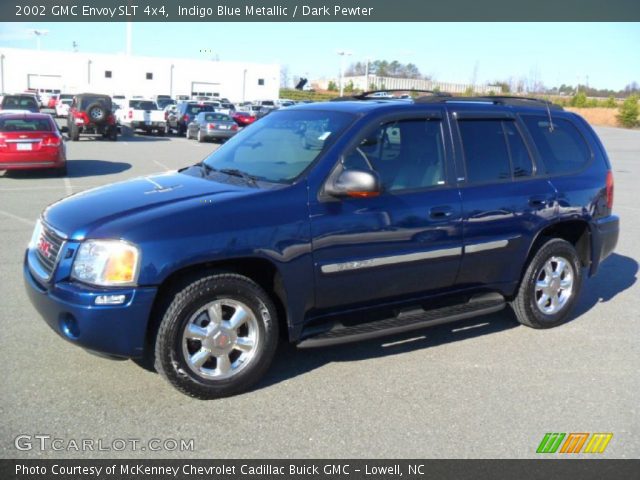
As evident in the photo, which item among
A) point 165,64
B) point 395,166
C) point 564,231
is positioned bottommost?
point 564,231

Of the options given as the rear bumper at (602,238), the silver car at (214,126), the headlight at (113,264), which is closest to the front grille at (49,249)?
the headlight at (113,264)

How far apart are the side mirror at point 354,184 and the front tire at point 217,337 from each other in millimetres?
822

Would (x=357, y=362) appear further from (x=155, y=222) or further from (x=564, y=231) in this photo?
(x=564, y=231)

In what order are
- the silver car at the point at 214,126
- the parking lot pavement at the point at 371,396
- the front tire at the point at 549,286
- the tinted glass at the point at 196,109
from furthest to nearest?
the tinted glass at the point at 196,109, the silver car at the point at 214,126, the front tire at the point at 549,286, the parking lot pavement at the point at 371,396

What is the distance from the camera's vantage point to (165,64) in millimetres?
66438

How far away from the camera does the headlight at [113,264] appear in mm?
3723

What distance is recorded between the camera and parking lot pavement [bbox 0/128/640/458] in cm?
362

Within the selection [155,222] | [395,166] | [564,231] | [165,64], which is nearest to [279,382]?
[155,222]

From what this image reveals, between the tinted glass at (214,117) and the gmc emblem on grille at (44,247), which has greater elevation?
the tinted glass at (214,117)

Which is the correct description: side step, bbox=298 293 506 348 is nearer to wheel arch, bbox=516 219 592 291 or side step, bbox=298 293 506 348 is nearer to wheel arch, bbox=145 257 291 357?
wheel arch, bbox=145 257 291 357

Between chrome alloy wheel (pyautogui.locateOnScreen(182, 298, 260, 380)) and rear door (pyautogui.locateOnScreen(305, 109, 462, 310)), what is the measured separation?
53 cm

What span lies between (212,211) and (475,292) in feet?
7.71

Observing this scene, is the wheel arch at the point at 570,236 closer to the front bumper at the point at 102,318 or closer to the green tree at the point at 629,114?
the front bumper at the point at 102,318

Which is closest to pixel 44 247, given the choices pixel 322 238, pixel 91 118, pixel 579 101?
pixel 322 238
